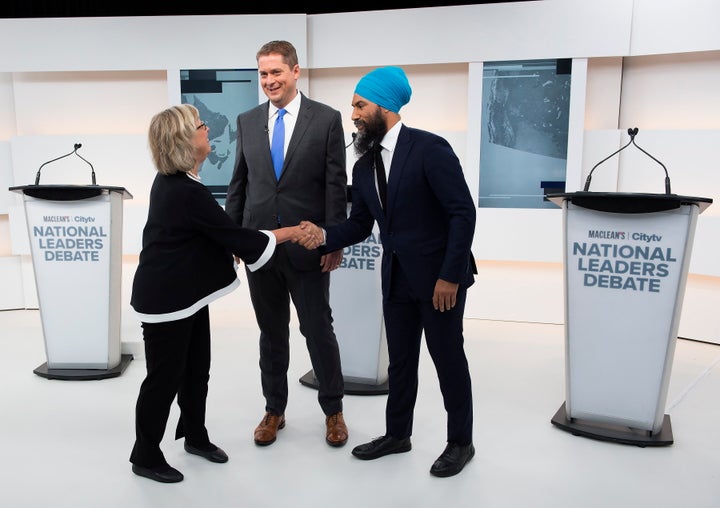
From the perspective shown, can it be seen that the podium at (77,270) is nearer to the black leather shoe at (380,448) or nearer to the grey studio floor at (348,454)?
the grey studio floor at (348,454)

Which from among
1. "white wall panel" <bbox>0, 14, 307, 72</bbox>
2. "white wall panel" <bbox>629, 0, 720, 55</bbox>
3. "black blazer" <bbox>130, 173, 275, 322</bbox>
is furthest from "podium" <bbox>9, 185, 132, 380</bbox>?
"white wall panel" <bbox>629, 0, 720, 55</bbox>

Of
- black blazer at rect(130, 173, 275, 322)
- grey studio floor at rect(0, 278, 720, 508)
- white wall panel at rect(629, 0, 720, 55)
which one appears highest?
white wall panel at rect(629, 0, 720, 55)

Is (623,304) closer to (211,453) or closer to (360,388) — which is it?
(360,388)

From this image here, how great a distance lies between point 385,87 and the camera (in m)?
2.36

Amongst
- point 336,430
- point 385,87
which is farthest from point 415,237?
point 336,430

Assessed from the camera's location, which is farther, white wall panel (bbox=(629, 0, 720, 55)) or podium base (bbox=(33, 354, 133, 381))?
white wall panel (bbox=(629, 0, 720, 55))

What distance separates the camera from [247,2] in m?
5.89

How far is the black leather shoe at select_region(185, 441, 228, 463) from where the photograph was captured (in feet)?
8.68

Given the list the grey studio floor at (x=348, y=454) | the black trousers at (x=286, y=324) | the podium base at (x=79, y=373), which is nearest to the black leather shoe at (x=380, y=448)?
the grey studio floor at (x=348, y=454)

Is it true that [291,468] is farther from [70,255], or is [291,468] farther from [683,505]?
[70,255]

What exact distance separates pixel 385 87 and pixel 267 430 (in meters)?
1.66

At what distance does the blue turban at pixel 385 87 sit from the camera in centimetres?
235

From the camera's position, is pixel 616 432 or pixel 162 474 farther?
pixel 616 432

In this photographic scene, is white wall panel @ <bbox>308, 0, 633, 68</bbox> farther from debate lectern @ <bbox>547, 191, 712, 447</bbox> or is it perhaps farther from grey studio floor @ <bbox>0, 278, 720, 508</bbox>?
grey studio floor @ <bbox>0, 278, 720, 508</bbox>
